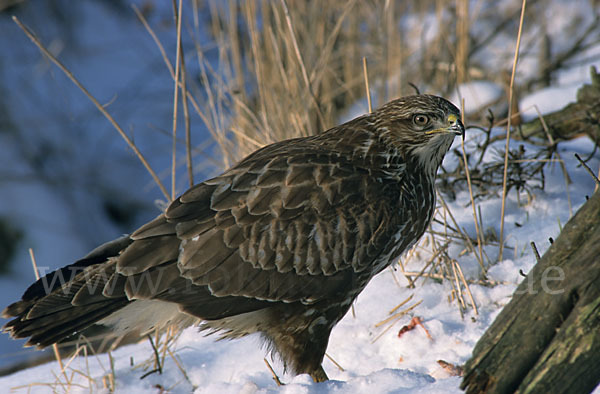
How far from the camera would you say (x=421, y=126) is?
3033 mm

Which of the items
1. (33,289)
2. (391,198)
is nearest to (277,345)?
(391,198)

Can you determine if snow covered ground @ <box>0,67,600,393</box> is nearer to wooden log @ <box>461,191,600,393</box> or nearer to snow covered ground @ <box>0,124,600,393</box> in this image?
snow covered ground @ <box>0,124,600,393</box>

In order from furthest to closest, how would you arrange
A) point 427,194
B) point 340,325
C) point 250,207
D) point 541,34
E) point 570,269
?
point 541,34
point 340,325
point 427,194
point 250,207
point 570,269

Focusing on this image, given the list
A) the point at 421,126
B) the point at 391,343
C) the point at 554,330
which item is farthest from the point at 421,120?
the point at 554,330

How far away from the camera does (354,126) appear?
3176mm

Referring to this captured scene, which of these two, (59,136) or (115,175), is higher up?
(59,136)

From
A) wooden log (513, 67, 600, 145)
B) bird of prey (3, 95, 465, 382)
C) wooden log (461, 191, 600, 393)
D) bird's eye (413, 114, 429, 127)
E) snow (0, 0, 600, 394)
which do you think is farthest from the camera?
wooden log (513, 67, 600, 145)

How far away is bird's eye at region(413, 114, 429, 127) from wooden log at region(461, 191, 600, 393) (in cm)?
111

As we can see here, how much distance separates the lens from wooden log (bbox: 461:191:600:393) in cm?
185

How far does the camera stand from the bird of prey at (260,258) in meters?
2.72

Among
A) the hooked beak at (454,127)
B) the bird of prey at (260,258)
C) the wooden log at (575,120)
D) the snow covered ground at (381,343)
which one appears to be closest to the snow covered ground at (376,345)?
the snow covered ground at (381,343)

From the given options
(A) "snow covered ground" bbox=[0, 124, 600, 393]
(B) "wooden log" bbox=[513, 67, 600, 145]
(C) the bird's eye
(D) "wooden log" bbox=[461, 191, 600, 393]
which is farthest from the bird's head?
(B) "wooden log" bbox=[513, 67, 600, 145]

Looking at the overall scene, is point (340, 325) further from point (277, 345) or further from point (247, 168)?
point (247, 168)

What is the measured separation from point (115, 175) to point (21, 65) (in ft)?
5.83
